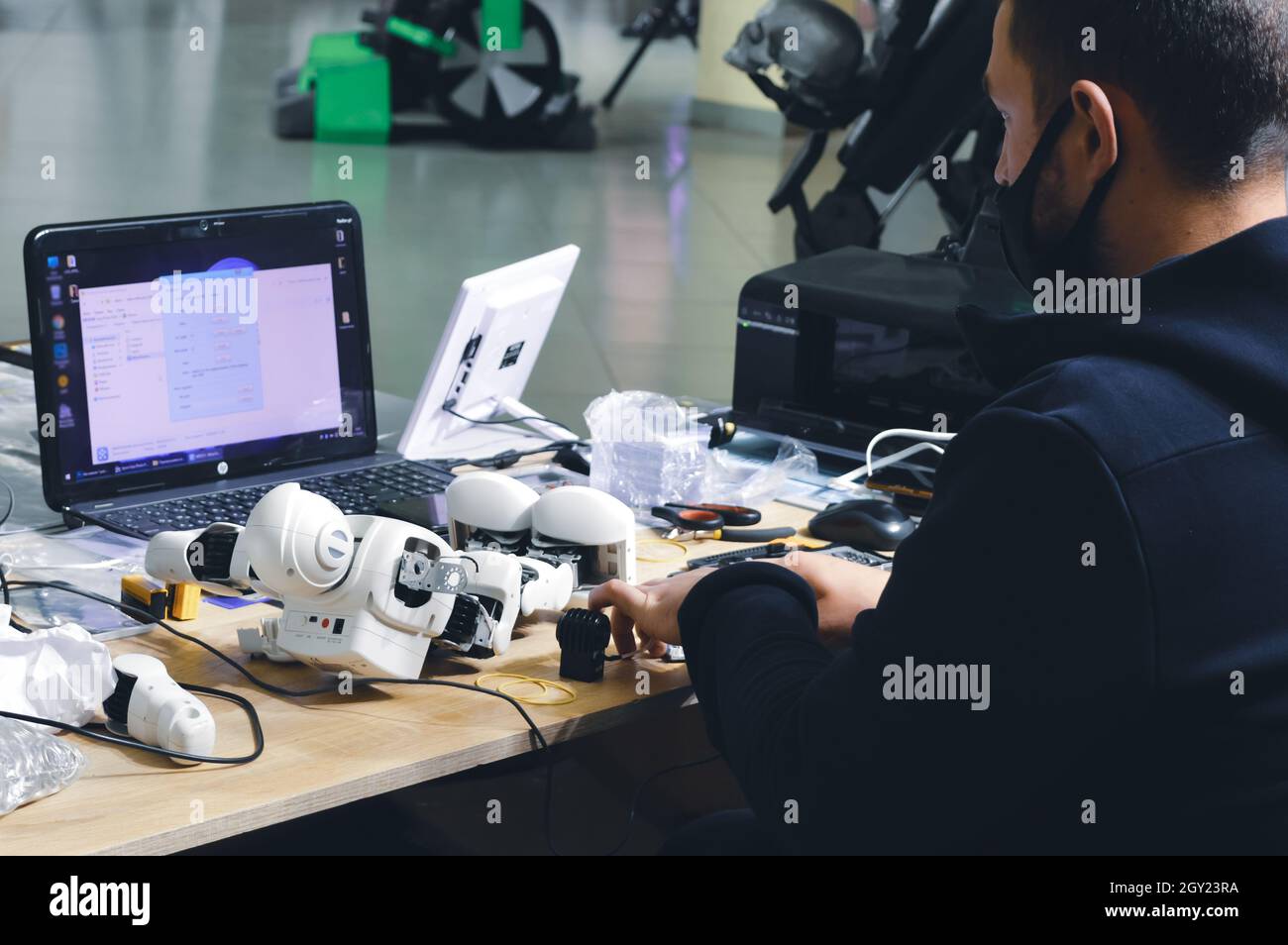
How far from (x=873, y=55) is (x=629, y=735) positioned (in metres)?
2.05

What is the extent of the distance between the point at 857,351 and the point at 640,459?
0.46 meters

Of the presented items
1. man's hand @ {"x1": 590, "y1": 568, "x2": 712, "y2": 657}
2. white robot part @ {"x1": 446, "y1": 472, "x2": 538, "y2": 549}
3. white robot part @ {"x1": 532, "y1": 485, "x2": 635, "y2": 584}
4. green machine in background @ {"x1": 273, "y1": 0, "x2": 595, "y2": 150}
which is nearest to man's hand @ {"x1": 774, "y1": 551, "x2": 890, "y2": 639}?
man's hand @ {"x1": 590, "y1": 568, "x2": 712, "y2": 657}

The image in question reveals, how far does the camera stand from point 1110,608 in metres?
1.02

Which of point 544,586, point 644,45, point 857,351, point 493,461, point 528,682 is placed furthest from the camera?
point 644,45

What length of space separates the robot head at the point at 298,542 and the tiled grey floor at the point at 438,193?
3.27 meters

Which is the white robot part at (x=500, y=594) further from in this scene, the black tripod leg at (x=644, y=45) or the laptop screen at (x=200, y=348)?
the black tripod leg at (x=644, y=45)

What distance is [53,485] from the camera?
6.07ft

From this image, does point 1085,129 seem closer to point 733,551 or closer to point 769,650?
point 769,650

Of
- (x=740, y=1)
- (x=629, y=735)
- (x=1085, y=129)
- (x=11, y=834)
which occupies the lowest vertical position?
(x=629, y=735)

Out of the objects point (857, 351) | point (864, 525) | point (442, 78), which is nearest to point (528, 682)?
point (864, 525)

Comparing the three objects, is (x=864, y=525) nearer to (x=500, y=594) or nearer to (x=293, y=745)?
(x=500, y=594)

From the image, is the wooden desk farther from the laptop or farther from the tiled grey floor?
the tiled grey floor

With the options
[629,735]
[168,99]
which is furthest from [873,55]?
[168,99]

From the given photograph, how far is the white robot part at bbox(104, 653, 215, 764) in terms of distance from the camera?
4.30 feet
